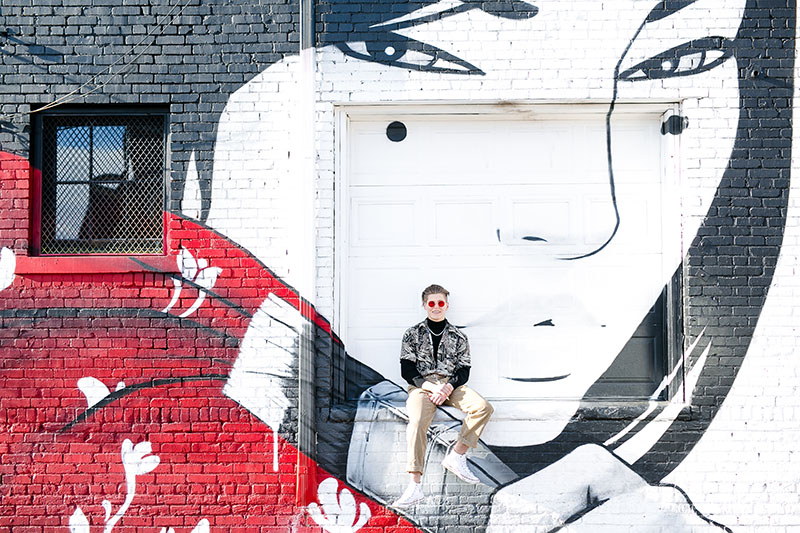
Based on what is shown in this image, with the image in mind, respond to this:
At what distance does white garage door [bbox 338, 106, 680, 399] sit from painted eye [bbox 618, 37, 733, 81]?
31 centimetres

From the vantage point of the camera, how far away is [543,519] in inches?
237

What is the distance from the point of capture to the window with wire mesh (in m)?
6.20

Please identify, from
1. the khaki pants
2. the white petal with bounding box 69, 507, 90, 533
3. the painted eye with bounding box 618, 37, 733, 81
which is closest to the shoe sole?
the khaki pants

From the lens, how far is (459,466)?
5797 mm

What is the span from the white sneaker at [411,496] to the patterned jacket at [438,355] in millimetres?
839

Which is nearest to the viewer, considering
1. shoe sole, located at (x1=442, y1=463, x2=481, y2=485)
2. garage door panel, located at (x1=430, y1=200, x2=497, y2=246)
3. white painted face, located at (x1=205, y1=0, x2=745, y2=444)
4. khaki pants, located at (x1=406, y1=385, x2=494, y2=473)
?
khaki pants, located at (x1=406, y1=385, x2=494, y2=473)

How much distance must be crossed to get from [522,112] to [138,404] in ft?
12.6

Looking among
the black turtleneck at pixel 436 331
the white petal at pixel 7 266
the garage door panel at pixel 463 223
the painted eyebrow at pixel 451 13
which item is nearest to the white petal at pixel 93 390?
the white petal at pixel 7 266

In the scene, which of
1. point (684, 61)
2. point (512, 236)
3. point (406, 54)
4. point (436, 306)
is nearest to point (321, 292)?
point (436, 306)

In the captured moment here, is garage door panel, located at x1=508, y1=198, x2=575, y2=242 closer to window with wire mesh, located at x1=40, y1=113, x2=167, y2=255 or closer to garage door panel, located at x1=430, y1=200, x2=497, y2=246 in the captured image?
garage door panel, located at x1=430, y1=200, x2=497, y2=246

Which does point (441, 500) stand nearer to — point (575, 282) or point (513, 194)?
point (575, 282)

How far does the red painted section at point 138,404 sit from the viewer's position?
5.99 meters

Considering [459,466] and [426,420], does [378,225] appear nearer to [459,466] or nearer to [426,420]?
[426,420]

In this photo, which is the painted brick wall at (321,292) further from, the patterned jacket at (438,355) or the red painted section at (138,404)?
the patterned jacket at (438,355)
